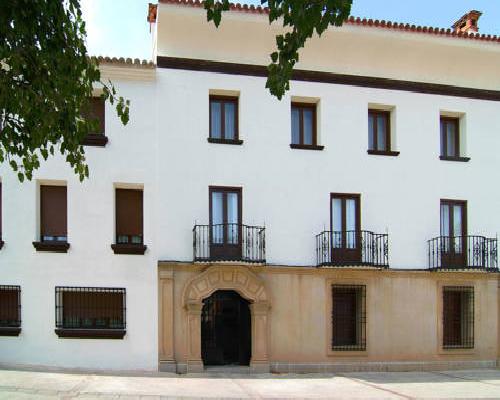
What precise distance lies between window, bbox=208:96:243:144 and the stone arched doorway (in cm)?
349

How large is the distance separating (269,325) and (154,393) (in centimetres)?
419

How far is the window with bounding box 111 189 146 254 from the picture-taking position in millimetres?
15203

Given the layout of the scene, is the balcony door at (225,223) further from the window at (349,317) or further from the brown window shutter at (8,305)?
the brown window shutter at (8,305)

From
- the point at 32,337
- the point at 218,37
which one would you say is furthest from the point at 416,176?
the point at 32,337

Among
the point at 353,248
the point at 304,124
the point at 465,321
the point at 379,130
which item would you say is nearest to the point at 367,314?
the point at 353,248

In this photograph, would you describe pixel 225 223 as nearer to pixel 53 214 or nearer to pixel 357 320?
pixel 53 214

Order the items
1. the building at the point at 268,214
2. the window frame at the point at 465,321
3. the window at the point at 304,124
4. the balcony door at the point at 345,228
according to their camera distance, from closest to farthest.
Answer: the building at the point at 268,214
the balcony door at the point at 345,228
the window at the point at 304,124
the window frame at the point at 465,321

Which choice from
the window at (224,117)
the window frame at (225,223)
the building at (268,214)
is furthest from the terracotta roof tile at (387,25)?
the window frame at (225,223)

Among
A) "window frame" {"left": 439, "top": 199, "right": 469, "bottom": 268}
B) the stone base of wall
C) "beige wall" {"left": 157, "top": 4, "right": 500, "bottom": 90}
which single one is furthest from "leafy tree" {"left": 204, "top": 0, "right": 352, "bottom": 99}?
"window frame" {"left": 439, "top": 199, "right": 469, "bottom": 268}

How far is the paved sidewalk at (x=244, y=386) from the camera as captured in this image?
465 inches

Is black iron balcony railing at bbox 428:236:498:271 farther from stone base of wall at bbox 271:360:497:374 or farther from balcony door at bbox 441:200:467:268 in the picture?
stone base of wall at bbox 271:360:497:374

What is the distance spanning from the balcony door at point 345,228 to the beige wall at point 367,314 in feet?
1.43

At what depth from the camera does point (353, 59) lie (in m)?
16.5

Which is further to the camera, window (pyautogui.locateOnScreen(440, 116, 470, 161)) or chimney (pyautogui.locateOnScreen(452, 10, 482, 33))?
chimney (pyautogui.locateOnScreen(452, 10, 482, 33))
